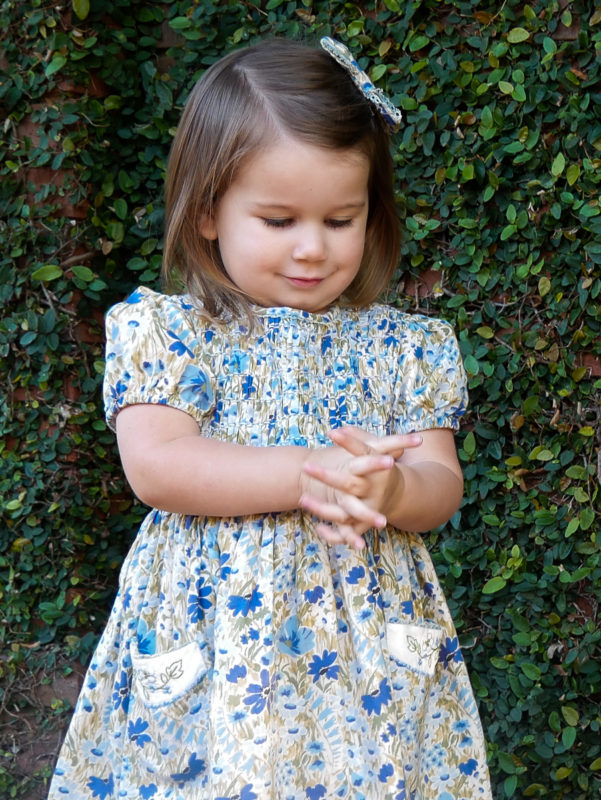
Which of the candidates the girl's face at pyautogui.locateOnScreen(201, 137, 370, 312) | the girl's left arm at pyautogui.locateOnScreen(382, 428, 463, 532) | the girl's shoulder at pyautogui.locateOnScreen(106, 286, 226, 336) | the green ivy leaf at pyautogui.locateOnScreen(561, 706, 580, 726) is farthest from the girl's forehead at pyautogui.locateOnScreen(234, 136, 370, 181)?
the green ivy leaf at pyautogui.locateOnScreen(561, 706, 580, 726)

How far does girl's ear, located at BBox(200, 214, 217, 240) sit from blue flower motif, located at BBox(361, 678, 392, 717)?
789 mm

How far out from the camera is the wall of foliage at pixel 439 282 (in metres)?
2.55

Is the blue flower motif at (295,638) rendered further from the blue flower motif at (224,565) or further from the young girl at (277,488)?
the blue flower motif at (224,565)

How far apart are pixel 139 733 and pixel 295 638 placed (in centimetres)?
30

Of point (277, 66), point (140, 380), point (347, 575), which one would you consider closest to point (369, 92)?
point (277, 66)

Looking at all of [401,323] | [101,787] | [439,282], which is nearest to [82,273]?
[439,282]

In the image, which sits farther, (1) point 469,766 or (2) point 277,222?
(1) point 469,766

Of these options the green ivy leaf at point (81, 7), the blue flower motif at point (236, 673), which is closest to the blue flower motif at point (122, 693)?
the blue flower motif at point (236, 673)

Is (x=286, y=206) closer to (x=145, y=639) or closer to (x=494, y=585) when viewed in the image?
(x=145, y=639)

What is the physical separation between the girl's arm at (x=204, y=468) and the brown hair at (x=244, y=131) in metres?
0.23

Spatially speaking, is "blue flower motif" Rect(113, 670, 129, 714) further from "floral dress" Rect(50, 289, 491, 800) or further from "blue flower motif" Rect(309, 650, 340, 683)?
"blue flower motif" Rect(309, 650, 340, 683)

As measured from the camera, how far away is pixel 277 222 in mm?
1626

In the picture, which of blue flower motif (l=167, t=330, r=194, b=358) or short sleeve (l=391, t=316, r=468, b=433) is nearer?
blue flower motif (l=167, t=330, r=194, b=358)

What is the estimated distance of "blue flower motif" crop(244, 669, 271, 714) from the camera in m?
1.49
